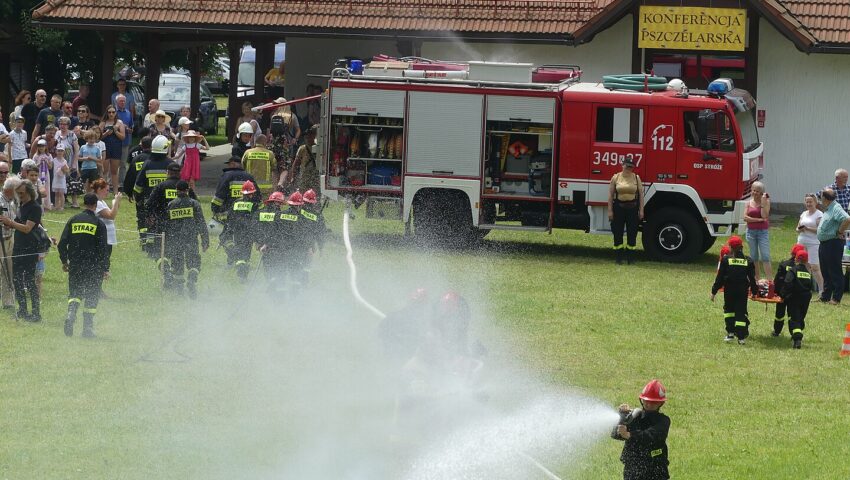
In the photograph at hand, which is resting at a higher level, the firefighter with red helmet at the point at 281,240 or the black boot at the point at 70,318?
the firefighter with red helmet at the point at 281,240

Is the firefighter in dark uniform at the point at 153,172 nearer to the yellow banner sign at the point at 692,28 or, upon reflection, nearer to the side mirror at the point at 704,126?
the side mirror at the point at 704,126

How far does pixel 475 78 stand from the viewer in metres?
20.7

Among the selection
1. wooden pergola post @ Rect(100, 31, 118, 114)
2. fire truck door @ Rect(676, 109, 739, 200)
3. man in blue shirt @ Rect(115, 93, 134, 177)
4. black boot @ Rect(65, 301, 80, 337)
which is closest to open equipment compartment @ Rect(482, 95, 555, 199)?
fire truck door @ Rect(676, 109, 739, 200)

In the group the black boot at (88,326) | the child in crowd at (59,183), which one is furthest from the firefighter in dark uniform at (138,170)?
the child in crowd at (59,183)

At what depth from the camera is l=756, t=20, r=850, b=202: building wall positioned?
25922 mm

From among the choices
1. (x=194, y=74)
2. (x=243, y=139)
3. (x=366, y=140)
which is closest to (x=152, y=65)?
(x=243, y=139)

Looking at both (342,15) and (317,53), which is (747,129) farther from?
(317,53)

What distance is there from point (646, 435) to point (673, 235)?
38.1ft

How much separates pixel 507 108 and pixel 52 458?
1141cm

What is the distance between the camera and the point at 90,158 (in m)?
22.9

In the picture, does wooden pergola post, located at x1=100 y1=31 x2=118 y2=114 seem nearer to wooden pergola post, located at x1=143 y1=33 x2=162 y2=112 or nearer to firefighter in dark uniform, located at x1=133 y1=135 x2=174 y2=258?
wooden pergola post, located at x1=143 y1=33 x2=162 y2=112

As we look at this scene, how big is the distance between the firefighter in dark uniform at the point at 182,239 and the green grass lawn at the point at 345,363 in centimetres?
30

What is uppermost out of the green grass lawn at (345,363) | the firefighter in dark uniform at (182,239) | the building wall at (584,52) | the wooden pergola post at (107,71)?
the building wall at (584,52)

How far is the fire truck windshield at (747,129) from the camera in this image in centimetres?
2050
